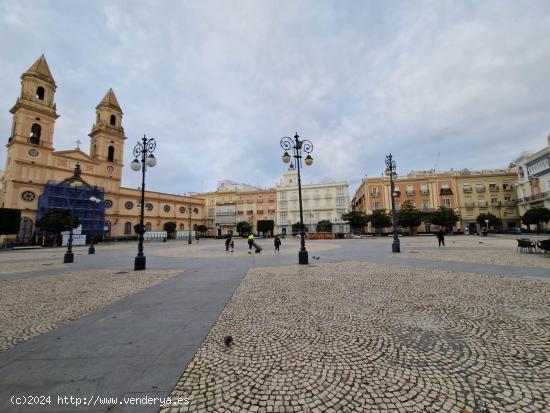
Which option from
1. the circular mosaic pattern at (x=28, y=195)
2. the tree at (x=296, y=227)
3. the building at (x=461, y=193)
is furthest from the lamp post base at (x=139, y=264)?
the tree at (x=296, y=227)

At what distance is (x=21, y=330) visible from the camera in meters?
4.08

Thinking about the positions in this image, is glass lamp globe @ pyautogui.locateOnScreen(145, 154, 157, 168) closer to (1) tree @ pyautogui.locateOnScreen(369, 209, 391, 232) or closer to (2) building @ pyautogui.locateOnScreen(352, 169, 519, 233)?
(1) tree @ pyautogui.locateOnScreen(369, 209, 391, 232)

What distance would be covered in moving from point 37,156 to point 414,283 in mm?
51626

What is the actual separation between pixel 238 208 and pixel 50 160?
39.1 m

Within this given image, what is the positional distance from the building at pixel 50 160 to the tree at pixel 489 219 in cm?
5509

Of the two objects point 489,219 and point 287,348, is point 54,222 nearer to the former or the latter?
point 287,348

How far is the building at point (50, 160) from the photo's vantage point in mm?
35344

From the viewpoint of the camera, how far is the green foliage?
27.9 meters

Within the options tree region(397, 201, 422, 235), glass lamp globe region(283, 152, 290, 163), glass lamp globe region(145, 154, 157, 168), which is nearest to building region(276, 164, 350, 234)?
tree region(397, 201, 422, 235)

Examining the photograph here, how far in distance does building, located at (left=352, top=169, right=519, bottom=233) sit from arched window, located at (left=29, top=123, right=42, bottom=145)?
201ft

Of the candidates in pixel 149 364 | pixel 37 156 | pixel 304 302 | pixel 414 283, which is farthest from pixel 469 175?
pixel 37 156

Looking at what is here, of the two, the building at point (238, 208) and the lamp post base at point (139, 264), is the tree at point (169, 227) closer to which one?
the building at point (238, 208)

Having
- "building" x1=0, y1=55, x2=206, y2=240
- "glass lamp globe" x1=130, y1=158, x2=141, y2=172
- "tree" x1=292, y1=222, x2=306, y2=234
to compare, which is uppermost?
"building" x1=0, y1=55, x2=206, y2=240

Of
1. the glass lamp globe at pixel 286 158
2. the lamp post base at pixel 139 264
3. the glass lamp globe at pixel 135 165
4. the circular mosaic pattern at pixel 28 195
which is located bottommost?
the lamp post base at pixel 139 264
